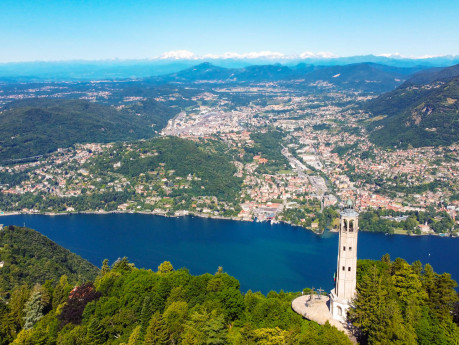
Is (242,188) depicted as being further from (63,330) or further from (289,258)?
(63,330)

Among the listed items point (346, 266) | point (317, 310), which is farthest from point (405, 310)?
point (317, 310)

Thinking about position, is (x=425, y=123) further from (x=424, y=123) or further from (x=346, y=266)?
(x=346, y=266)

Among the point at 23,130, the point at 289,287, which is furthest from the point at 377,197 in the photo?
the point at 23,130

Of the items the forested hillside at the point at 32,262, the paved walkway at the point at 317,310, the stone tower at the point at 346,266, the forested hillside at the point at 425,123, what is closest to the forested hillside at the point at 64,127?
the forested hillside at the point at 32,262

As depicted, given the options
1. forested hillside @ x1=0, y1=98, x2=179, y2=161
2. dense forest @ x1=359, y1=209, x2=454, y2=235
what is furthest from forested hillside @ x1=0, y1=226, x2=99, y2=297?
forested hillside @ x1=0, y1=98, x2=179, y2=161

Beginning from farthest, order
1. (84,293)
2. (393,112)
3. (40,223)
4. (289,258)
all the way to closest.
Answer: (393,112)
(40,223)
(289,258)
(84,293)

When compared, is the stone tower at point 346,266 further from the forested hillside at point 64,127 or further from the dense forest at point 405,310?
the forested hillside at point 64,127
